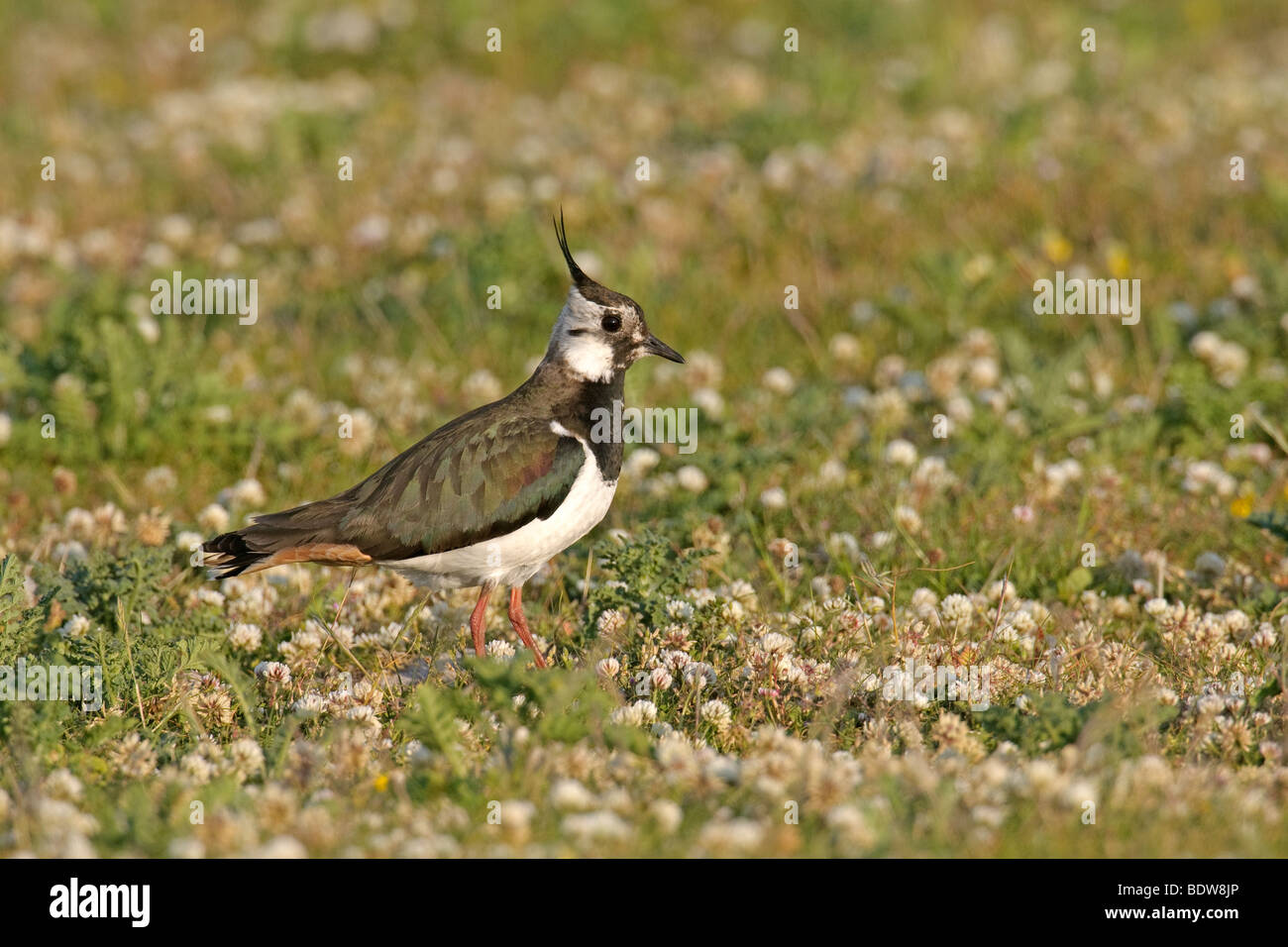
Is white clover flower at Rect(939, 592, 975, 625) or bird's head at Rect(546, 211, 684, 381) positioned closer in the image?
white clover flower at Rect(939, 592, 975, 625)

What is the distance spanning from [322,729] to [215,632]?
981 mm

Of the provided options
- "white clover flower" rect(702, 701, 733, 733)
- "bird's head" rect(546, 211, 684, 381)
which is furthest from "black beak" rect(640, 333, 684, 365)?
"white clover flower" rect(702, 701, 733, 733)

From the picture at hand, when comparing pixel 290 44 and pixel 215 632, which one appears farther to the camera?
pixel 290 44

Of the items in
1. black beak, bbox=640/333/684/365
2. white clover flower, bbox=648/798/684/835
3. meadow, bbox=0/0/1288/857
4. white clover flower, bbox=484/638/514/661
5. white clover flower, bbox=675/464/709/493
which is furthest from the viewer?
white clover flower, bbox=675/464/709/493

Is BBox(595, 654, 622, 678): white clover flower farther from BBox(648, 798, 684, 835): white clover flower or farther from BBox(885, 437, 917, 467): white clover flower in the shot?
BBox(885, 437, 917, 467): white clover flower

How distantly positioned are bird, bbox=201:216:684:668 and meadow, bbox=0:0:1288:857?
1.18ft

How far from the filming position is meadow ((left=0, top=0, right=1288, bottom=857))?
5.03m

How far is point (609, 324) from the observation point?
21.9ft

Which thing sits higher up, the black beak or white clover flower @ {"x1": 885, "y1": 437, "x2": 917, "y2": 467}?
the black beak
